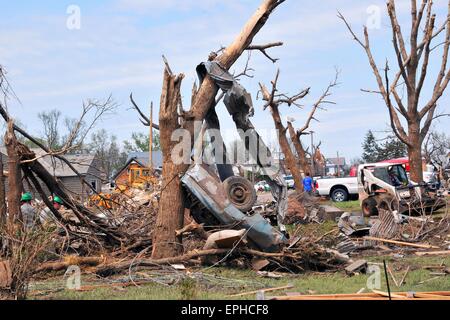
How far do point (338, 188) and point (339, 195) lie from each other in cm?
36

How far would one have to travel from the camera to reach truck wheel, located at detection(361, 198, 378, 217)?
2266 centimetres

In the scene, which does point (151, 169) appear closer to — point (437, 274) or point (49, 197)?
point (49, 197)

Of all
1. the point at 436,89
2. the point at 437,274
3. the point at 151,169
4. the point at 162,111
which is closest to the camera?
the point at 437,274

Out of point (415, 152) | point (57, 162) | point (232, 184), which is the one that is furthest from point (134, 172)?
point (232, 184)

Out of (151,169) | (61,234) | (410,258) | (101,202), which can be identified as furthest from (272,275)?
(151,169)

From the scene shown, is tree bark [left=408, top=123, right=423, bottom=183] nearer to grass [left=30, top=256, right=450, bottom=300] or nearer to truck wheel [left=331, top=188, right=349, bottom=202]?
truck wheel [left=331, top=188, right=349, bottom=202]

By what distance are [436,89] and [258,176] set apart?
37.8 feet

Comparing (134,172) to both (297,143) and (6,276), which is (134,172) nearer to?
(297,143)

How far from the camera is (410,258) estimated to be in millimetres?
12359

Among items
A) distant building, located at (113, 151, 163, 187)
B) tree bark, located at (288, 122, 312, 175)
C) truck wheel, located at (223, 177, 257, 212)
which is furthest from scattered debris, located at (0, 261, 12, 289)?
tree bark, located at (288, 122, 312, 175)

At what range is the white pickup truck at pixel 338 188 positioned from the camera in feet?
108

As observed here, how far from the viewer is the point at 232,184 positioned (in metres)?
11.7

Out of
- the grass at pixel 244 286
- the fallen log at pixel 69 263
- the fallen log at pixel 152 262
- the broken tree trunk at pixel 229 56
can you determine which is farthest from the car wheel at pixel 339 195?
the fallen log at pixel 69 263

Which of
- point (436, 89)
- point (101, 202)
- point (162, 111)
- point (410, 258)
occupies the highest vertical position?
point (436, 89)
